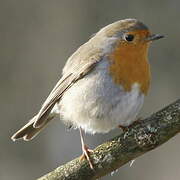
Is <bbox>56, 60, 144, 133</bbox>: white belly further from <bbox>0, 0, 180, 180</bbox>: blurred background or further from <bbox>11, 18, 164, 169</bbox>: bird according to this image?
<bbox>0, 0, 180, 180</bbox>: blurred background

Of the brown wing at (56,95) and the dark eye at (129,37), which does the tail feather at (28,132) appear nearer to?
the brown wing at (56,95)

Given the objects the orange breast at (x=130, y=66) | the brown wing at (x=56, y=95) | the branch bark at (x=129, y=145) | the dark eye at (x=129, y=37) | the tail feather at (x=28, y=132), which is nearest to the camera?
the branch bark at (x=129, y=145)

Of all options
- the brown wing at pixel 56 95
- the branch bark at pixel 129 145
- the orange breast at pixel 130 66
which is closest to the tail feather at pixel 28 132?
the brown wing at pixel 56 95

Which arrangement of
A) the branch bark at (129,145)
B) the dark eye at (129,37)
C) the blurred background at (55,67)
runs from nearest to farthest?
the branch bark at (129,145) → the dark eye at (129,37) → the blurred background at (55,67)

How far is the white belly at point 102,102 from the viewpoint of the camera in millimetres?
4855

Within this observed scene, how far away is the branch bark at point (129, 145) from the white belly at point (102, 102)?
58cm

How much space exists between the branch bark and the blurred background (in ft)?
13.1

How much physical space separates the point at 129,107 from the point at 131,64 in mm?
324

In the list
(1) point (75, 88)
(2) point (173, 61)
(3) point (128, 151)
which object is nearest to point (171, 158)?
(2) point (173, 61)

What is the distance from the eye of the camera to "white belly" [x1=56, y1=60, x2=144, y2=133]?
15.9 feet

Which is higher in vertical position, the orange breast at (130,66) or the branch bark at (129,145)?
the orange breast at (130,66)

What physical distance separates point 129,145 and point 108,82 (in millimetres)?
828

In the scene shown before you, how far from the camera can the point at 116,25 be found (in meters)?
5.18

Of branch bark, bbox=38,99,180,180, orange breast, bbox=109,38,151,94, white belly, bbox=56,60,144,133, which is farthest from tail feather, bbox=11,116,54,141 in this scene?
branch bark, bbox=38,99,180,180
